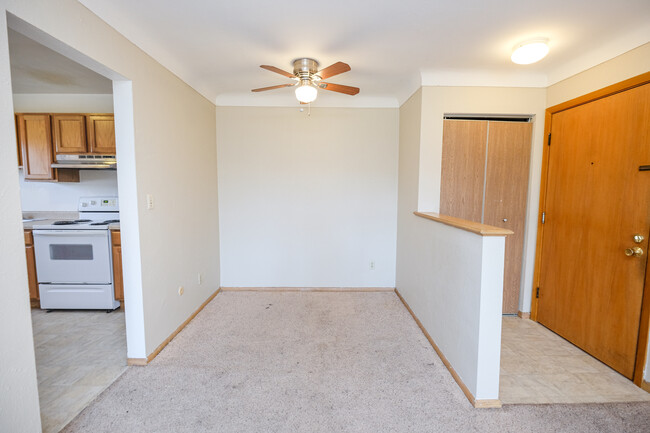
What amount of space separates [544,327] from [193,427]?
309cm

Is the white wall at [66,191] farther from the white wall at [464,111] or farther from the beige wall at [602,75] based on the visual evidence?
the beige wall at [602,75]

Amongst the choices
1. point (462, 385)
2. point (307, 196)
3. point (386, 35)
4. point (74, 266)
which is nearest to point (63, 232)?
point (74, 266)

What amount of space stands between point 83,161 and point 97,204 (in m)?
0.62

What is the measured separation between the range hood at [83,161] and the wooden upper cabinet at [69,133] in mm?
88

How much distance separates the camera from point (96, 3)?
1.57m

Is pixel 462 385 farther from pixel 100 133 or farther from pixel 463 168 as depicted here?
pixel 100 133

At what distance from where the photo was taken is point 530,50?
2020 mm

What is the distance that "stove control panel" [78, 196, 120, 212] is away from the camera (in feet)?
11.0

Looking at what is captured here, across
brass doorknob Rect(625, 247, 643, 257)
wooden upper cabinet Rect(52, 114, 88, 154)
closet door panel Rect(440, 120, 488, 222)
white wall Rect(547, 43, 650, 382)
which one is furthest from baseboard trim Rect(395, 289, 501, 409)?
wooden upper cabinet Rect(52, 114, 88, 154)

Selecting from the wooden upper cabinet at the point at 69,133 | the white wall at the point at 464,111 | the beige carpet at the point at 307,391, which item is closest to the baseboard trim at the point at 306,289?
the beige carpet at the point at 307,391

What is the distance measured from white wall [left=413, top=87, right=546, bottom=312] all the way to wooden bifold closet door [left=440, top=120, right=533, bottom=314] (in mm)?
68

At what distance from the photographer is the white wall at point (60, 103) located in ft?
10.3

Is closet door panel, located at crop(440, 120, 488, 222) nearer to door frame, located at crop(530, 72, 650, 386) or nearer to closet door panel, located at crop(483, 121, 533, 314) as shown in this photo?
closet door panel, located at crop(483, 121, 533, 314)

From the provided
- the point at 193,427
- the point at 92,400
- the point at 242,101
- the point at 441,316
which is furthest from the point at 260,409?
the point at 242,101
